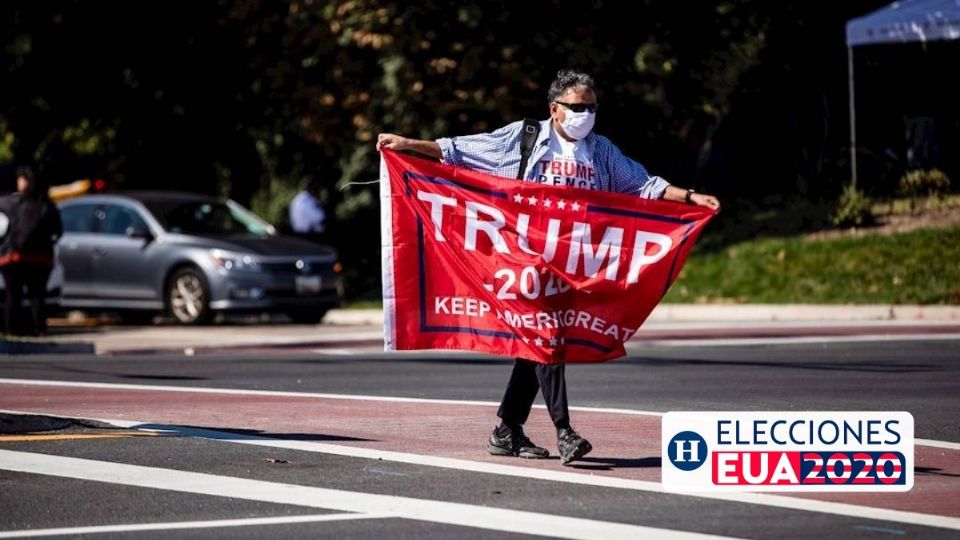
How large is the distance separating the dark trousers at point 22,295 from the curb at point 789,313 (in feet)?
16.4

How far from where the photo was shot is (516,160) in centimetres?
964

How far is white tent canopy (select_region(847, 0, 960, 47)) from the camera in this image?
84.6ft

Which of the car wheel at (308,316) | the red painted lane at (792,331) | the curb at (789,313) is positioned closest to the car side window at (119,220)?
the car wheel at (308,316)

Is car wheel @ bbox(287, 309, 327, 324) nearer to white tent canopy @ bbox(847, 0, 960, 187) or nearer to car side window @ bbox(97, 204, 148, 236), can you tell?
car side window @ bbox(97, 204, 148, 236)

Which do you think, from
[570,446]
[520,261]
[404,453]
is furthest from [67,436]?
[570,446]

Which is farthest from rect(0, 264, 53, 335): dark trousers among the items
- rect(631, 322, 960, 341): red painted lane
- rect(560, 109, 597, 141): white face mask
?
rect(560, 109, 597, 141): white face mask

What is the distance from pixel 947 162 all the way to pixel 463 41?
7520mm

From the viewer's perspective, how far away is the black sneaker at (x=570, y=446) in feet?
30.5

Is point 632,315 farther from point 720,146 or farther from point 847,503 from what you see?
point 720,146

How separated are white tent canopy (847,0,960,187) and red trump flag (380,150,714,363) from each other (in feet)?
56.2

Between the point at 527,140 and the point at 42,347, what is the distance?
425 inches

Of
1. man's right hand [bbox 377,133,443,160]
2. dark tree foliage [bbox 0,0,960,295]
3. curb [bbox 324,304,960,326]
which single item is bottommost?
curb [bbox 324,304,960,326]

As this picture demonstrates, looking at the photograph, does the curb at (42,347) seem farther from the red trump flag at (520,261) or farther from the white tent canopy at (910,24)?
the white tent canopy at (910,24)

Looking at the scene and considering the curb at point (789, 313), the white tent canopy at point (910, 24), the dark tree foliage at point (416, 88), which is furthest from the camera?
the dark tree foliage at point (416, 88)
